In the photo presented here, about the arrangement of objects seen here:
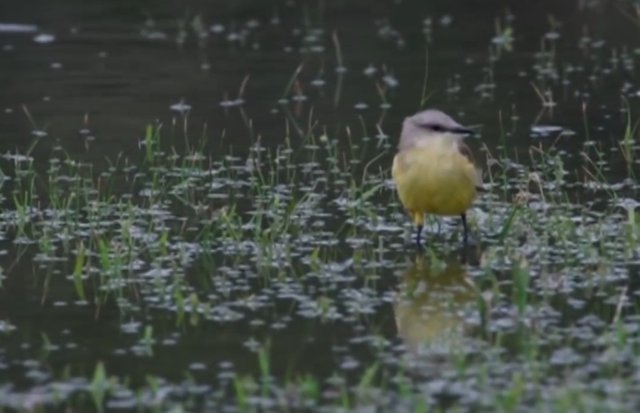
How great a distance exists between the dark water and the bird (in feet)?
1.00

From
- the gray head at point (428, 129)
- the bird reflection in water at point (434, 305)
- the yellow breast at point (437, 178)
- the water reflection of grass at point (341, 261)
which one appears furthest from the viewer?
the gray head at point (428, 129)

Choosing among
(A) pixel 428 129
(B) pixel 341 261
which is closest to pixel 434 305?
(B) pixel 341 261

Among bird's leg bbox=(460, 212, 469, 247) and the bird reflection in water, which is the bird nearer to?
bird's leg bbox=(460, 212, 469, 247)

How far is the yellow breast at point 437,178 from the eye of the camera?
9547 millimetres

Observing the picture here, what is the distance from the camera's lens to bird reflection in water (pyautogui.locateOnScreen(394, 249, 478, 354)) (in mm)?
7949

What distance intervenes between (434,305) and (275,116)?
514 centimetres

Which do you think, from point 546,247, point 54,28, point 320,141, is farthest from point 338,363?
point 54,28

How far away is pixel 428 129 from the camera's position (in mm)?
9719

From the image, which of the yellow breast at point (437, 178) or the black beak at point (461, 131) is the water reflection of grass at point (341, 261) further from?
the black beak at point (461, 131)

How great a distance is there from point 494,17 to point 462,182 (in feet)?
27.4

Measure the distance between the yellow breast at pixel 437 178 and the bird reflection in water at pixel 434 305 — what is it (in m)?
0.29

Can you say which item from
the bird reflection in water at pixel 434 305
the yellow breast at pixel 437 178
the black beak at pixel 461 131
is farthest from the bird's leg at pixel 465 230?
the black beak at pixel 461 131

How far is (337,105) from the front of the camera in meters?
13.9

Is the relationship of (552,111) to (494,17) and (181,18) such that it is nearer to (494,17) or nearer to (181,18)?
(494,17)
